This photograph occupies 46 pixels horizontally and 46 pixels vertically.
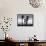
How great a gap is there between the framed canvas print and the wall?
0.11m

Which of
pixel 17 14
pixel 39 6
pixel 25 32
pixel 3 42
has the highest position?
pixel 39 6

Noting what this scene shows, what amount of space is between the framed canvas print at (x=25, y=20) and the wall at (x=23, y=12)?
0.38 ft

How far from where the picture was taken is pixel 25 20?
4676 millimetres

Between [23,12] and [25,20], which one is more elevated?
[23,12]

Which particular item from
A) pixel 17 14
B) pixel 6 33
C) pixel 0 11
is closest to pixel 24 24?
pixel 17 14

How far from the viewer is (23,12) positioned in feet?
15.3

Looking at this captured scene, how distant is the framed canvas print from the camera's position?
183 inches

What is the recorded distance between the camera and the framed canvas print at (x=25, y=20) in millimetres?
4660

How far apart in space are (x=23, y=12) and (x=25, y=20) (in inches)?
12.4

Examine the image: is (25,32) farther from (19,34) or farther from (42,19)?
(42,19)

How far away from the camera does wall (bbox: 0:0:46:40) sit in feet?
15.1

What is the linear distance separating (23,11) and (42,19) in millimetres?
788

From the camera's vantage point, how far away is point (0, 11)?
468 centimetres

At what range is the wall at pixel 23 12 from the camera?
4.62 metres
